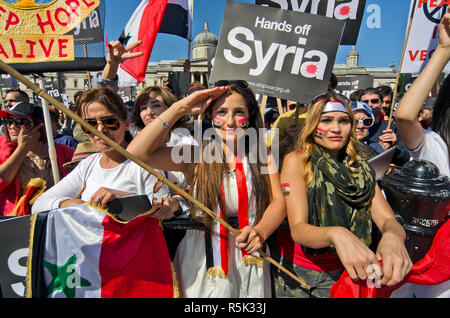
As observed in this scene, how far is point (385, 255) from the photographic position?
1.33m

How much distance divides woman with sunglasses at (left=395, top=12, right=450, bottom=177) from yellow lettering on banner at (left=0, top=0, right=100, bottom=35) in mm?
2510

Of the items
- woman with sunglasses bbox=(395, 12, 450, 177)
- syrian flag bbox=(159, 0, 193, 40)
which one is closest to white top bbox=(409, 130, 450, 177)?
woman with sunglasses bbox=(395, 12, 450, 177)

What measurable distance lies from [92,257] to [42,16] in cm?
194

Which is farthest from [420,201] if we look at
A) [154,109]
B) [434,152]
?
[154,109]

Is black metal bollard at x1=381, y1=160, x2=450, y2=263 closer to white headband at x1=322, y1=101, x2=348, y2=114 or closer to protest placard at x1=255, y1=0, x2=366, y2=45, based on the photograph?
white headband at x1=322, y1=101, x2=348, y2=114

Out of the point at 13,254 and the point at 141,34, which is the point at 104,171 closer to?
the point at 13,254

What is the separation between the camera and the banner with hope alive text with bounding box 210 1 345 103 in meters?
2.74

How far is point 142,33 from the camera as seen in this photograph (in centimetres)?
393

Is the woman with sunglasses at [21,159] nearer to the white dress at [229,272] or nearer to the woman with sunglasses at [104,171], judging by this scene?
the woman with sunglasses at [104,171]

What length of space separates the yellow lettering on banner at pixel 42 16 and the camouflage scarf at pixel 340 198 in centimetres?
225

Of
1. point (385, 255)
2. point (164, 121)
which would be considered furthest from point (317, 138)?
point (164, 121)

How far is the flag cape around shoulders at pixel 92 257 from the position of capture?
169 cm
